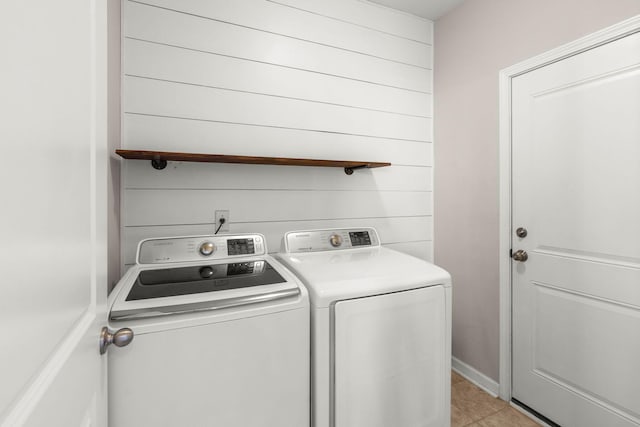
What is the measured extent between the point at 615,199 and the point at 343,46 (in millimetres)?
1830

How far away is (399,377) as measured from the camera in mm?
1301

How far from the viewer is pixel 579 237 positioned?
5.16 ft

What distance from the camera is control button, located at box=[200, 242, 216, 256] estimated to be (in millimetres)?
1551

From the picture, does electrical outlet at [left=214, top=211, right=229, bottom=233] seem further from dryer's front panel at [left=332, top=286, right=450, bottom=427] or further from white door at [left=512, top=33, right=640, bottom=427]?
white door at [left=512, top=33, right=640, bottom=427]

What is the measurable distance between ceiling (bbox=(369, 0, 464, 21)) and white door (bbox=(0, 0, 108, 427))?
85.4 inches

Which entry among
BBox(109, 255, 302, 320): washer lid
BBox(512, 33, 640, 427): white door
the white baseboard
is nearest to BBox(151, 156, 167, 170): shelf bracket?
BBox(109, 255, 302, 320): washer lid

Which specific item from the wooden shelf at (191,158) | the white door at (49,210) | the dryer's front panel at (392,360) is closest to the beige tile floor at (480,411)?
the dryer's front panel at (392,360)

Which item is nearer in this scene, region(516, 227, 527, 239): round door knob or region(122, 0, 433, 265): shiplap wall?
region(122, 0, 433, 265): shiplap wall

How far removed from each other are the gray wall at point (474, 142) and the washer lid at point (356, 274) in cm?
77

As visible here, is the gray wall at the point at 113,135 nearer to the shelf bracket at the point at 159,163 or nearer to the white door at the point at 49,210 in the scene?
the shelf bracket at the point at 159,163

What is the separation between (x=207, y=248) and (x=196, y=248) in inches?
2.3

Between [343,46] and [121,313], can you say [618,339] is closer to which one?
[121,313]

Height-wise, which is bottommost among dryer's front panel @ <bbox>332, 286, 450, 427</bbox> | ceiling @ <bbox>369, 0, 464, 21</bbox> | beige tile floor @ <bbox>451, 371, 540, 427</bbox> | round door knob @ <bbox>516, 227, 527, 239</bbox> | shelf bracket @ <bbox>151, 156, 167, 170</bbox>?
beige tile floor @ <bbox>451, 371, 540, 427</bbox>

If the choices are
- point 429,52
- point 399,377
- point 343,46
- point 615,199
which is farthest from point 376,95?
point 399,377
